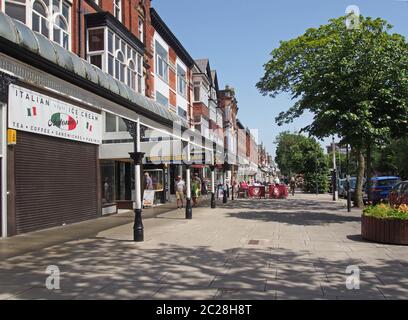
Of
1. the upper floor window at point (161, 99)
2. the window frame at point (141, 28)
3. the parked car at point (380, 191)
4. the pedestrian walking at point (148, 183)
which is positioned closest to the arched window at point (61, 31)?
the pedestrian walking at point (148, 183)

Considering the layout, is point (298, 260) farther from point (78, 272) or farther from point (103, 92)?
point (103, 92)

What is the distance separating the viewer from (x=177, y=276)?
23.3 feet

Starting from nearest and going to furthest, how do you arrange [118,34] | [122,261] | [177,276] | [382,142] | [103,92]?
[177,276]
[122,261]
[103,92]
[382,142]
[118,34]

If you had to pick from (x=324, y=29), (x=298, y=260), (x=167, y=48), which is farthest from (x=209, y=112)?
(x=298, y=260)

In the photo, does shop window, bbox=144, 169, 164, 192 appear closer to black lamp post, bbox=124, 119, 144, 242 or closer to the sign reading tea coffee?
the sign reading tea coffee

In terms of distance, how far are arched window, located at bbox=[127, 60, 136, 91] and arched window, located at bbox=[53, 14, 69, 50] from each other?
5.23 metres

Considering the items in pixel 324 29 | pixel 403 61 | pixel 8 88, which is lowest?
pixel 8 88

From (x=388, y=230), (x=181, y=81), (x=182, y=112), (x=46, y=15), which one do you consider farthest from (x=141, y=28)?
(x=388, y=230)

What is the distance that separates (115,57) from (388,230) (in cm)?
1347

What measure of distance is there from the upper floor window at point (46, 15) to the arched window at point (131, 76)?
17.0 ft

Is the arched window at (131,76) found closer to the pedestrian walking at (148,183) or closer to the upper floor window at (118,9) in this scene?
the upper floor window at (118,9)

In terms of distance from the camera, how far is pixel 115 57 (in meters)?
19.4

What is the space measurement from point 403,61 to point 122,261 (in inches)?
458

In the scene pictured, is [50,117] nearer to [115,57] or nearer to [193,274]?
[115,57]
